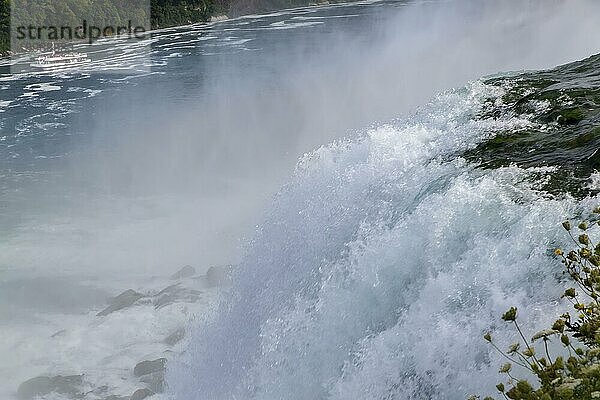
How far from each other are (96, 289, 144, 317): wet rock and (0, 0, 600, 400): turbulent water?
206 millimetres

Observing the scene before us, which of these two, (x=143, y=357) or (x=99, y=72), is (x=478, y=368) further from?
(x=99, y=72)

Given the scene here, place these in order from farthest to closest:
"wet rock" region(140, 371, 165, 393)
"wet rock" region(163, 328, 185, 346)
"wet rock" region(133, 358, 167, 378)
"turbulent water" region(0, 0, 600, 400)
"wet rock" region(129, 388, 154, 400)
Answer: "wet rock" region(163, 328, 185, 346)
"wet rock" region(133, 358, 167, 378)
"wet rock" region(140, 371, 165, 393)
"wet rock" region(129, 388, 154, 400)
"turbulent water" region(0, 0, 600, 400)

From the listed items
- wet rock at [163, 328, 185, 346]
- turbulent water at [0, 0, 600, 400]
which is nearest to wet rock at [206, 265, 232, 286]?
turbulent water at [0, 0, 600, 400]

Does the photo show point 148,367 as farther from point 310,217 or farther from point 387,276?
point 387,276

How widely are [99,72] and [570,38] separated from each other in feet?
127

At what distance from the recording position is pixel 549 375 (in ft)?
12.1

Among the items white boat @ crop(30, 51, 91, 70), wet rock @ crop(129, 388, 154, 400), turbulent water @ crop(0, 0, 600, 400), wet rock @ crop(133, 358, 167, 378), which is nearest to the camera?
turbulent water @ crop(0, 0, 600, 400)

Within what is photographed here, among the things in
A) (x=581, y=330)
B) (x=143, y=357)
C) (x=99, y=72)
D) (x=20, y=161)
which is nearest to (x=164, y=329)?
(x=143, y=357)

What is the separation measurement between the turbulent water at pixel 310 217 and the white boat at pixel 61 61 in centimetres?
1573

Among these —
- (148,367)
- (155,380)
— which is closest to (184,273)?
(148,367)

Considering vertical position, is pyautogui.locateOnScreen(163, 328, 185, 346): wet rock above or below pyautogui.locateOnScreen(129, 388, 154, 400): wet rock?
above

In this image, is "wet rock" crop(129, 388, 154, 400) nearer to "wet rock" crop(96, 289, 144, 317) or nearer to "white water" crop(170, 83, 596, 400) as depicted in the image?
"white water" crop(170, 83, 596, 400)

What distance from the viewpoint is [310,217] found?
10984 mm

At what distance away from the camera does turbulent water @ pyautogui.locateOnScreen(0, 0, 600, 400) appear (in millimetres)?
7523
